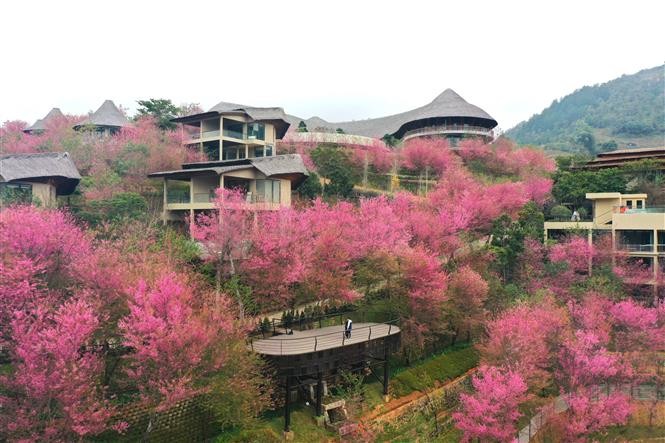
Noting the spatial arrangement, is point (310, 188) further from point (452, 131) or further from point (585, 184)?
point (452, 131)

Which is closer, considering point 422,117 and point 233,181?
point 233,181

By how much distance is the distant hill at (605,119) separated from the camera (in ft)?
304

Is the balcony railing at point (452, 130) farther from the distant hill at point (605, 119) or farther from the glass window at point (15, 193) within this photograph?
the glass window at point (15, 193)

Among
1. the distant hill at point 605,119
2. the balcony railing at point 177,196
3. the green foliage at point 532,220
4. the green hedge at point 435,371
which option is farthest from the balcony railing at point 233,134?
the distant hill at point 605,119

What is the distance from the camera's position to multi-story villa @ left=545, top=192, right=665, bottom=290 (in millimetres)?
30484

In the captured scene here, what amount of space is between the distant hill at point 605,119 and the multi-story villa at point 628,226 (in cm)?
4712

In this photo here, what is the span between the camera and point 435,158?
40.6m

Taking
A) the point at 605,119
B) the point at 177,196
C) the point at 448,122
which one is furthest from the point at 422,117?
the point at 605,119

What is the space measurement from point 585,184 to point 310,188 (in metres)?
22.1

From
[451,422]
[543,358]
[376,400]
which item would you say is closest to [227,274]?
[376,400]

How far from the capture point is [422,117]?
51.4 meters

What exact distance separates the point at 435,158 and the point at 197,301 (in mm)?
29214

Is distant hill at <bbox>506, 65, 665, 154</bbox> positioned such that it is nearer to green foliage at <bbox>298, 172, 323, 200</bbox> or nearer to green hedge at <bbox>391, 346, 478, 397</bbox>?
green foliage at <bbox>298, 172, 323, 200</bbox>

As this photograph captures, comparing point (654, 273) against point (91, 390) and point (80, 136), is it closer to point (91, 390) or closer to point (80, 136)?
point (91, 390)
